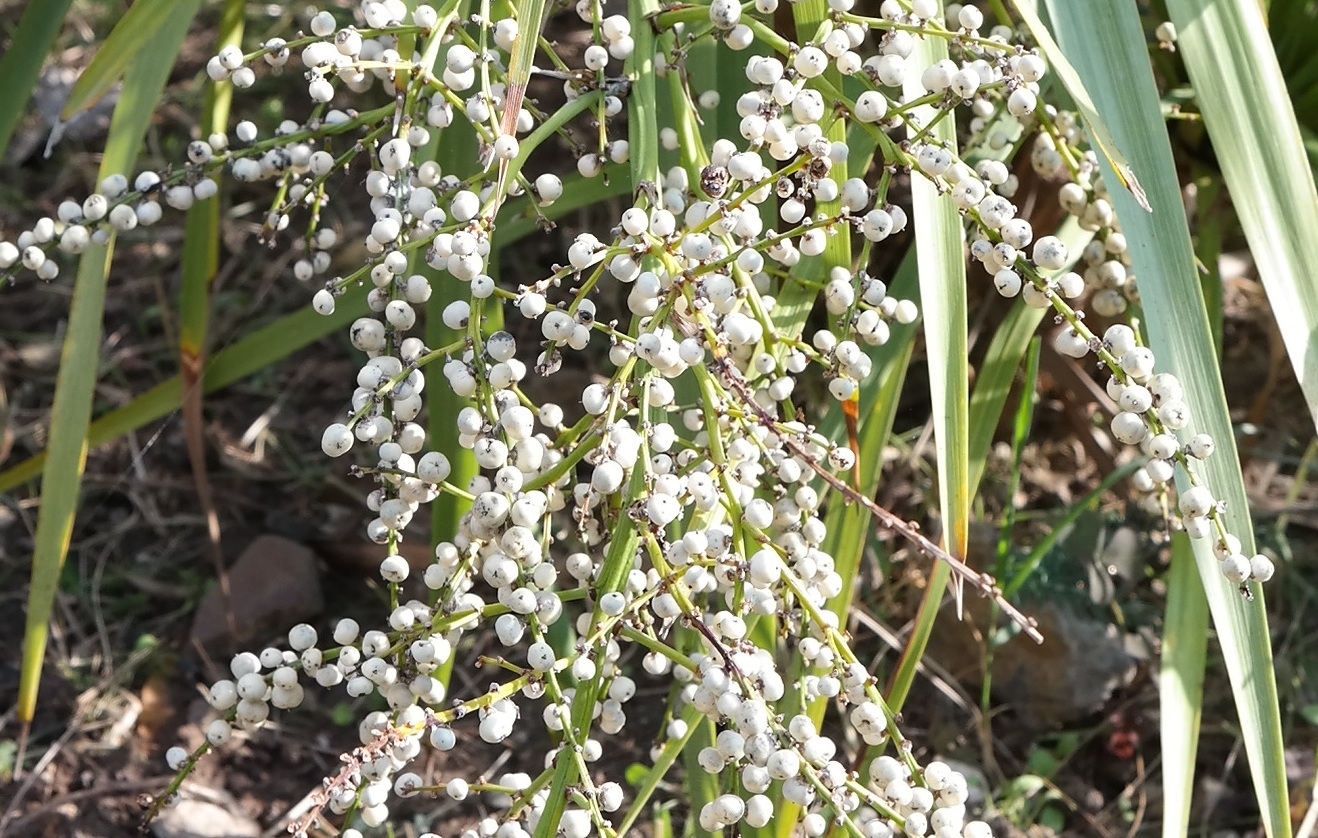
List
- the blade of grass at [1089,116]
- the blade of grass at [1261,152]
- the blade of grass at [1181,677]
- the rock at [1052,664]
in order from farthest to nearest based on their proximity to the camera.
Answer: the rock at [1052,664] < the blade of grass at [1181,677] < the blade of grass at [1261,152] < the blade of grass at [1089,116]

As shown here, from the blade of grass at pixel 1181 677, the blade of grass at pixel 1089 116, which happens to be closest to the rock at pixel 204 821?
the blade of grass at pixel 1181 677

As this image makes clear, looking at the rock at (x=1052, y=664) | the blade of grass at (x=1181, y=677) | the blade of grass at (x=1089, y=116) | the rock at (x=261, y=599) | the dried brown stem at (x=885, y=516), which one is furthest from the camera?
the rock at (x=261, y=599)

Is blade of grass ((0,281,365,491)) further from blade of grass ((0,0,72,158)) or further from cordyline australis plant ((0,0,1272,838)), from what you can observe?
cordyline australis plant ((0,0,1272,838))

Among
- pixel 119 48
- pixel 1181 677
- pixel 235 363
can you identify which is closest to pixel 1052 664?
pixel 1181 677

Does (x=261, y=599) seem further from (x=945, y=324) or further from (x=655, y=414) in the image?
(x=945, y=324)

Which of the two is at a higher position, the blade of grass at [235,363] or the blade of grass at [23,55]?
the blade of grass at [23,55]

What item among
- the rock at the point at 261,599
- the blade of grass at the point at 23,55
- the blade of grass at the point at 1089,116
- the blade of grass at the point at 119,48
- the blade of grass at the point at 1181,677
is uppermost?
the blade of grass at the point at 1089,116

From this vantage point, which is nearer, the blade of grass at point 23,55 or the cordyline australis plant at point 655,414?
the cordyline australis plant at point 655,414

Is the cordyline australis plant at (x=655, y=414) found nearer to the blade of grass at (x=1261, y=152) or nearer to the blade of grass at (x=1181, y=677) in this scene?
the blade of grass at (x=1261, y=152)
